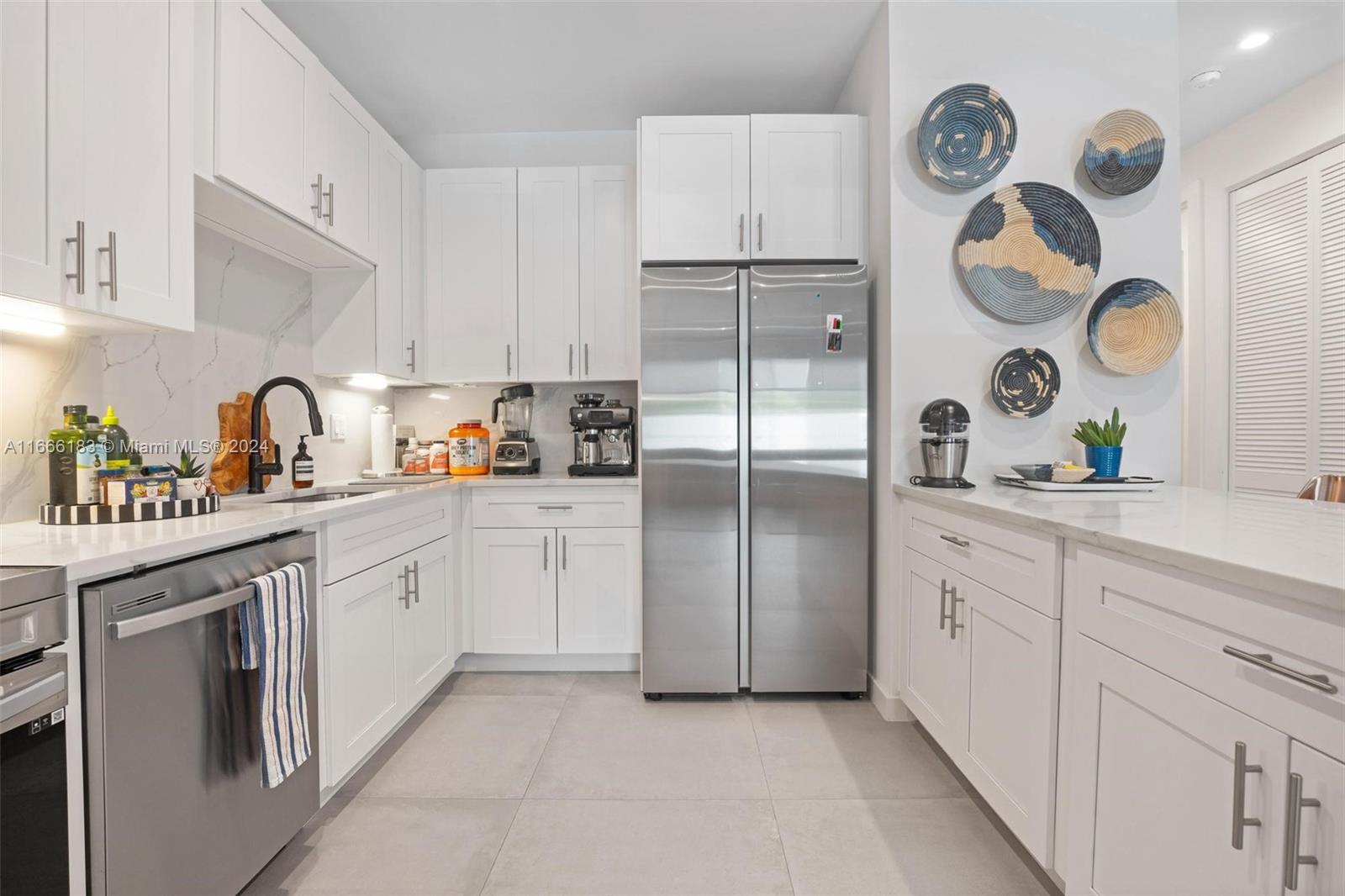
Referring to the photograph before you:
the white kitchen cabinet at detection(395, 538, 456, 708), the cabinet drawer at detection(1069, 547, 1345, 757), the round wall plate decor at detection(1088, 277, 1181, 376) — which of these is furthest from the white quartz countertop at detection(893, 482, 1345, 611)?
the white kitchen cabinet at detection(395, 538, 456, 708)

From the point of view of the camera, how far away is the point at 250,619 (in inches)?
54.4

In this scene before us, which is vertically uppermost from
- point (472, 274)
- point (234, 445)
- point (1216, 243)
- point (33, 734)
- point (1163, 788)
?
point (1216, 243)

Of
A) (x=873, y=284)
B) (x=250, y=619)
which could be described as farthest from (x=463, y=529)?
(x=873, y=284)

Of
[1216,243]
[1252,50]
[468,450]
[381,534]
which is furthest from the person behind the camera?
A: [1216,243]

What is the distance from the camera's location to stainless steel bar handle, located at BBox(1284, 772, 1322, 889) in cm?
80

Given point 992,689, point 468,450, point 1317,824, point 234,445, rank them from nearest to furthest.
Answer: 1. point 1317,824
2. point 992,689
3. point 234,445
4. point 468,450

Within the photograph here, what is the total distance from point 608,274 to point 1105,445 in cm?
236

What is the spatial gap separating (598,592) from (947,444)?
5.54ft

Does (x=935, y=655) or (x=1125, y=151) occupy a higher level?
(x=1125, y=151)

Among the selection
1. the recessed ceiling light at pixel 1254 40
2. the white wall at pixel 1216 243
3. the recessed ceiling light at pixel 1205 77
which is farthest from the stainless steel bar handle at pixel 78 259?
the white wall at pixel 1216 243

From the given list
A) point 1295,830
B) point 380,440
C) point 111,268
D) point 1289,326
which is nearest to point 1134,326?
point 1289,326

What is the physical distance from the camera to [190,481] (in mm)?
1677

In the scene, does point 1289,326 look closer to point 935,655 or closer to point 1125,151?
point 1125,151

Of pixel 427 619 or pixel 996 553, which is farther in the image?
pixel 427 619
